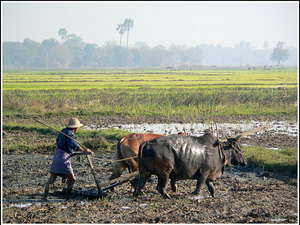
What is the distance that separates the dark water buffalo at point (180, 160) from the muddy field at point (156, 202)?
385 mm

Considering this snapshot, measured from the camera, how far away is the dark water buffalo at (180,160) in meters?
7.88

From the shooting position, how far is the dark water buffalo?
25.8 ft

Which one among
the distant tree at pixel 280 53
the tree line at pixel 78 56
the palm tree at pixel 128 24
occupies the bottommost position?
the tree line at pixel 78 56

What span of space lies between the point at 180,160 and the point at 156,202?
3.05ft

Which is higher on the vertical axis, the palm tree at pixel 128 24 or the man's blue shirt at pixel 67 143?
the palm tree at pixel 128 24

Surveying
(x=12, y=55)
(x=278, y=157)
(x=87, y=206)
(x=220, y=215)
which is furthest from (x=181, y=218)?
(x=12, y=55)

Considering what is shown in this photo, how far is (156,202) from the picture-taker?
26.4 ft

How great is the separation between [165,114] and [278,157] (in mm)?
10435

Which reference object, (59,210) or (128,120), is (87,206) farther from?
(128,120)

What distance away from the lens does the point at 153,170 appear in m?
7.95

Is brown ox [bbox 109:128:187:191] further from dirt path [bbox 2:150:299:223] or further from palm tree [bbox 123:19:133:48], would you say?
palm tree [bbox 123:19:133:48]

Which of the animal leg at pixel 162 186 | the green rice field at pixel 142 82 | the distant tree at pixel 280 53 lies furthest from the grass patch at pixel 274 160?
the distant tree at pixel 280 53

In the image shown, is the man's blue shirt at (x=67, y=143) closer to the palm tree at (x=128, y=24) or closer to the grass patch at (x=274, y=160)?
the grass patch at (x=274, y=160)

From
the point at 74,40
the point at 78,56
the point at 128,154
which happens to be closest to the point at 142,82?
the point at 128,154
